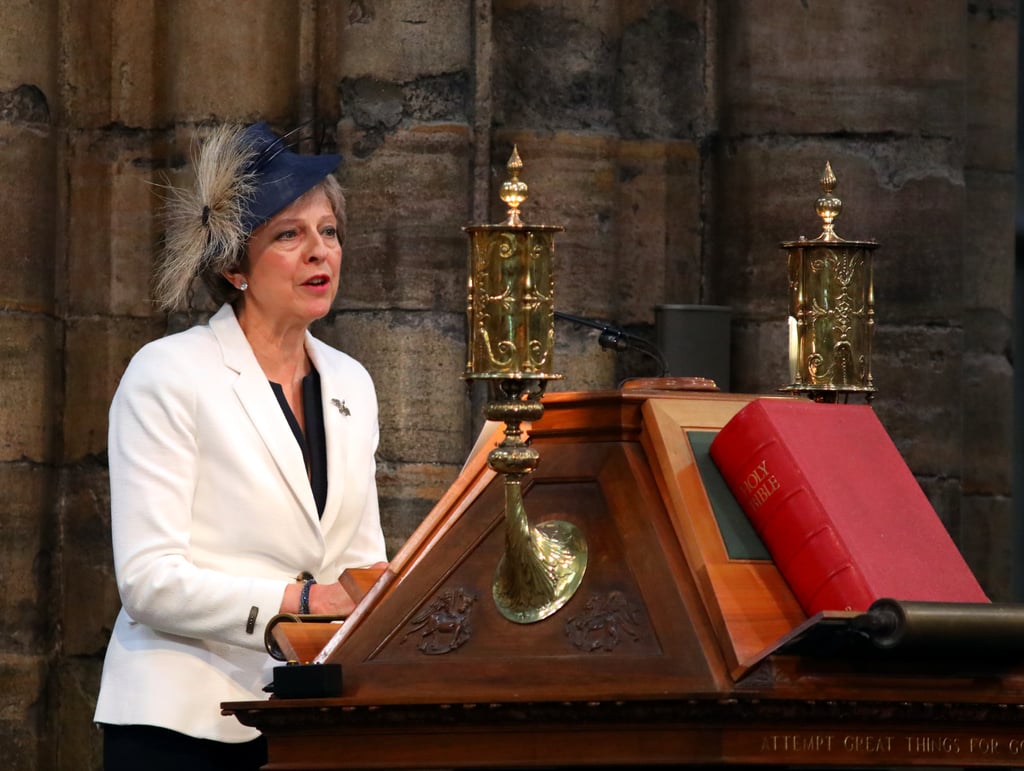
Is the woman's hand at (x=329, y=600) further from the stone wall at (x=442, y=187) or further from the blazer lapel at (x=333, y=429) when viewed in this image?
the stone wall at (x=442, y=187)

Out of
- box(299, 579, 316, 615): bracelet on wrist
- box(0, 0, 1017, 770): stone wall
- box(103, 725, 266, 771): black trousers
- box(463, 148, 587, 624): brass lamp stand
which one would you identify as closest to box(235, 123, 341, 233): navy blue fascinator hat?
box(299, 579, 316, 615): bracelet on wrist

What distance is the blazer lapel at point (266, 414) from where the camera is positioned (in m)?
3.72

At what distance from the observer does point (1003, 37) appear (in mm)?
6012

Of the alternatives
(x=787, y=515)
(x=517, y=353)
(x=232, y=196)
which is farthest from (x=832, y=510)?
(x=232, y=196)

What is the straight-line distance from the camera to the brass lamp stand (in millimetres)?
2695

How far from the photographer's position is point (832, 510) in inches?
110

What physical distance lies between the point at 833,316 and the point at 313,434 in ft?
3.42

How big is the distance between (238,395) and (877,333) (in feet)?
7.39

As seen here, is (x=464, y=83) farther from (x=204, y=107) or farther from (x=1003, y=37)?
(x=1003, y=37)

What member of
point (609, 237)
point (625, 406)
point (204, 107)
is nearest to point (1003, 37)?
point (609, 237)

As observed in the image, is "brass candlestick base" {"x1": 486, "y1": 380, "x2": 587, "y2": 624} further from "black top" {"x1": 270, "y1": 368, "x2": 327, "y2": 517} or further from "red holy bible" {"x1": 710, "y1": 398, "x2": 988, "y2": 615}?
"black top" {"x1": 270, "y1": 368, "x2": 327, "y2": 517}

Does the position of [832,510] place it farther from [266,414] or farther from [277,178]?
[277,178]

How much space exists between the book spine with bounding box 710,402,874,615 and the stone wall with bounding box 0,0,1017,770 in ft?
8.03

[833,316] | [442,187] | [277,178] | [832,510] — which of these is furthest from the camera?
[442,187]
